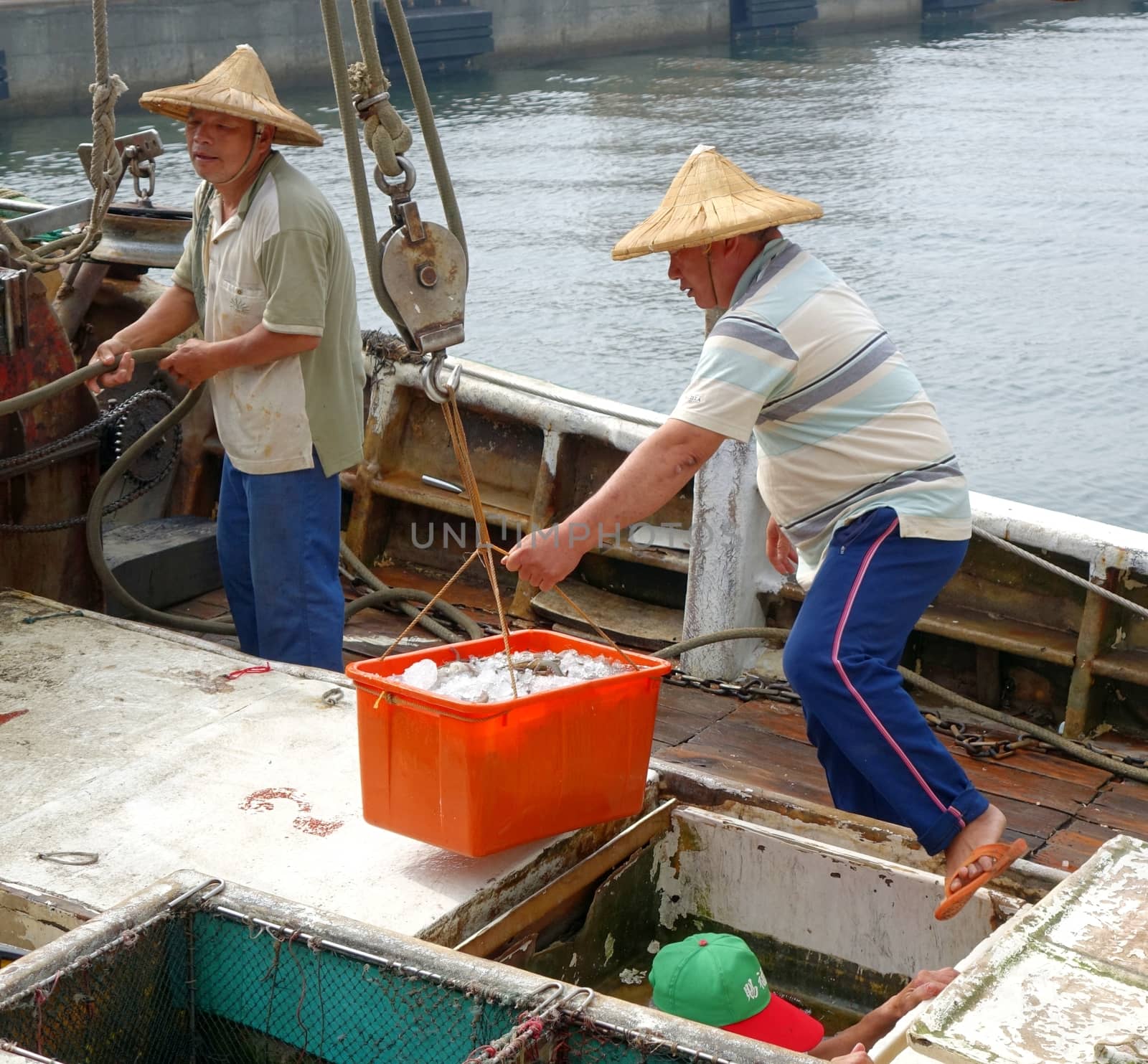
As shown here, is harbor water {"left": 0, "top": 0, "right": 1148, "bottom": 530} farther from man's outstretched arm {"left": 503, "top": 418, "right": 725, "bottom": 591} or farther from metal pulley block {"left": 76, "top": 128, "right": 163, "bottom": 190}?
man's outstretched arm {"left": 503, "top": 418, "right": 725, "bottom": 591}

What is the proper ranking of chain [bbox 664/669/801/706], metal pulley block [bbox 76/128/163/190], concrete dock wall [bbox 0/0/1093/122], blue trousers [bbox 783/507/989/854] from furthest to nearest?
concrete dock wall [bbox 0/0/1093/122], metal pulley block [bbox 76/128/163/190], chain [bbox 664/669/801/706], blue trousers [bbox 783/507/989/854]

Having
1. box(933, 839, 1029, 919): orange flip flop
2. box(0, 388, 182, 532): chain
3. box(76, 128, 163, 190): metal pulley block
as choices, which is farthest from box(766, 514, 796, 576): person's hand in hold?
box(76, 128, 163, 190): metal pulley block

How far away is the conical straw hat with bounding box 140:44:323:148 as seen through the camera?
3.69 metres

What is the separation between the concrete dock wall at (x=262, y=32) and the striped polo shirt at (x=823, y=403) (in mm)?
17196

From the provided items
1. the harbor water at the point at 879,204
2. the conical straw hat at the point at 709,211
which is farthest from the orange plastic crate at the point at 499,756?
the harbor water at the point at 879,204

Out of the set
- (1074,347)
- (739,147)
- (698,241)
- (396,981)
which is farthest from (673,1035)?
(739,147)

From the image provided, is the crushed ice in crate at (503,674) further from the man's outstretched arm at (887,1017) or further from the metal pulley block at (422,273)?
the man's outstretched arm at (887,1017)

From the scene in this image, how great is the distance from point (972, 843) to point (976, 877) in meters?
0.09

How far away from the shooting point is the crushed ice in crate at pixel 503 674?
9.71 ft

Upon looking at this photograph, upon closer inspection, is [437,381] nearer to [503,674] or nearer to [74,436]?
[503,674]

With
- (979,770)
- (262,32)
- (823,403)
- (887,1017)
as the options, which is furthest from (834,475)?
(262,32)

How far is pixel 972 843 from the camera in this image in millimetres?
2941

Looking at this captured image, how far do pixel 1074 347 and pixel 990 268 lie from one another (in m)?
2.03

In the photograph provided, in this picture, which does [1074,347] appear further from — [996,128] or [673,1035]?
[673,1035]
